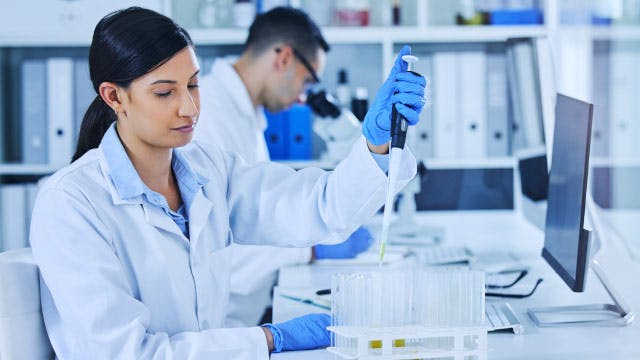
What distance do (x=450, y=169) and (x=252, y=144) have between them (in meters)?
1.33

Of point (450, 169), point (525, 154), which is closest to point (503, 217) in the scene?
point (450, 169)

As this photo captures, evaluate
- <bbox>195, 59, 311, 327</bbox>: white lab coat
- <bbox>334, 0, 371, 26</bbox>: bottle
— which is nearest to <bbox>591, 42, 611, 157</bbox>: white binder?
<bbox>334, 0, 371, 26</bbox>: bottle

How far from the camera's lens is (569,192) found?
1552 millimetres

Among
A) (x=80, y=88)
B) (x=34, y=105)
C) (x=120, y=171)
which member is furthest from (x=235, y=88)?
(x=120, y=171)

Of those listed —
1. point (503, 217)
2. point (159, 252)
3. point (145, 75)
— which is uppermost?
point (145, 75)

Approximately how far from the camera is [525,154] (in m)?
2.37

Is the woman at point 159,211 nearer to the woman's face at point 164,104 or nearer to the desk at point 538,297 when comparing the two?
the woman's face at point 164,104

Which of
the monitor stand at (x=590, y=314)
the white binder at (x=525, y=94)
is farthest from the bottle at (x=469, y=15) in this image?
the monitor stand at (x=590, y=314)

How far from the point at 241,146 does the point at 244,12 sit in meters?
0.93

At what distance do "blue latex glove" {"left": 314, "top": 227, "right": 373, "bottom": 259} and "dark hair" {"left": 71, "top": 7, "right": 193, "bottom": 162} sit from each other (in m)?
0.90

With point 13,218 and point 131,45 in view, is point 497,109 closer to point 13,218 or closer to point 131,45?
point 13,218

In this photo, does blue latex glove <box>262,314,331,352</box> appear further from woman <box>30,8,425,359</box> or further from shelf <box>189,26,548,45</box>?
shelf <box>189,26,548,45</box>

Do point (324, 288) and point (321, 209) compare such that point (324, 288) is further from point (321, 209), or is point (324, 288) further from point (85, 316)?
point (85, 316)

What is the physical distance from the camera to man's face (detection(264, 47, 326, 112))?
2.57 m
